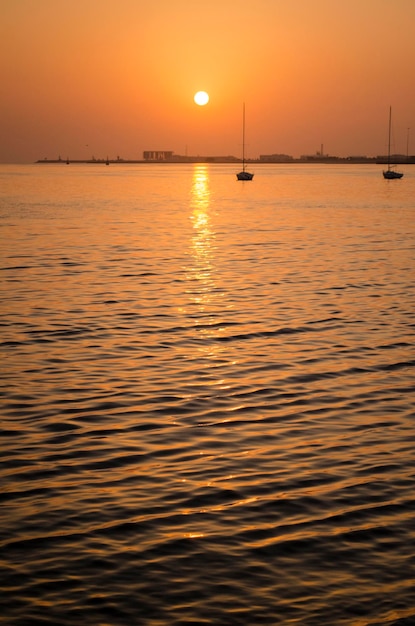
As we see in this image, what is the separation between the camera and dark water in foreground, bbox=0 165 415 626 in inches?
353

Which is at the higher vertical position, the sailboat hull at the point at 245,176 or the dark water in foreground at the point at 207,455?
the sailboat hull at the point at 245,176

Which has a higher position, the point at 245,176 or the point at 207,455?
the point at 245,176

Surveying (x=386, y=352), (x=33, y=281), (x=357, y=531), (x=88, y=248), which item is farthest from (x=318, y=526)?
(x=88, y=248)

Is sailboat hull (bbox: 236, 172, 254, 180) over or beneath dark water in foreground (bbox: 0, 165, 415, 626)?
over

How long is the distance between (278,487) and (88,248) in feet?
121

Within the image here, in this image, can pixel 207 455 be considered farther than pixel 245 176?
No

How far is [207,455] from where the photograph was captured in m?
13.3

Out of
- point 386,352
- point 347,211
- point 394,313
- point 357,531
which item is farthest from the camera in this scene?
point 347,211

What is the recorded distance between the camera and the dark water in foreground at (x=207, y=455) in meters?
8.98

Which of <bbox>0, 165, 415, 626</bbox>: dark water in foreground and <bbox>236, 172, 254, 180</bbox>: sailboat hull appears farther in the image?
<bbox>236, 172, 254, 180</bbox>: sailboat hull

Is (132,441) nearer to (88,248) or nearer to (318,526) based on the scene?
(318,526)

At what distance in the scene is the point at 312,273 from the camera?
36719 mm

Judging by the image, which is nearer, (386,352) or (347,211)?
(386,352)

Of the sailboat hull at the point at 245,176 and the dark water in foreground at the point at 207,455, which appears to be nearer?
the dark water in foreground at the point at 207,455
